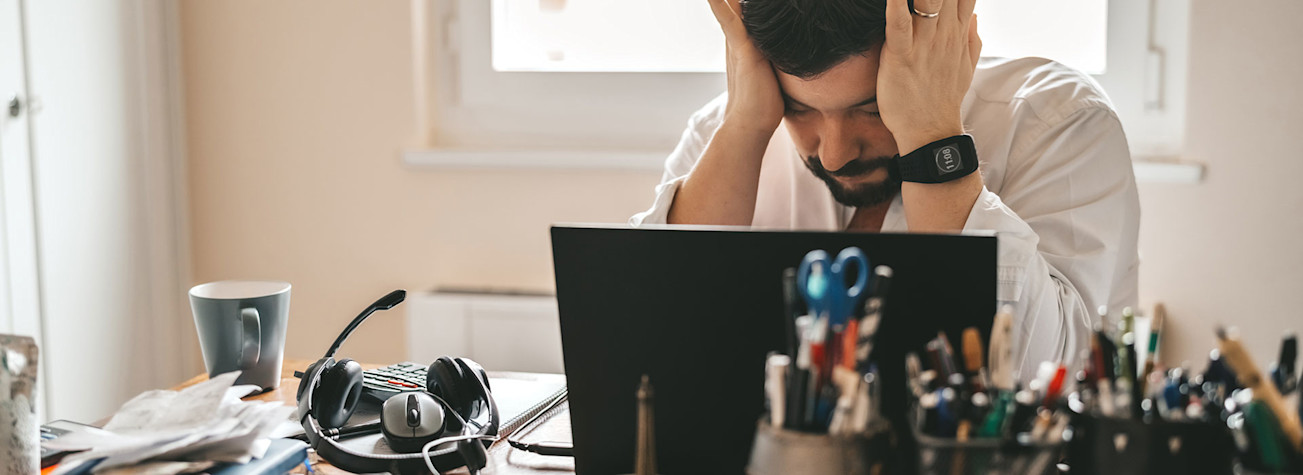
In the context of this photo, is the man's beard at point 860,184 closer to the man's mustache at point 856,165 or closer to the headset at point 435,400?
the man's mustache at point 856,165

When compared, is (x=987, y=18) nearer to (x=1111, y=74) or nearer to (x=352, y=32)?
(x=1111, y=74)

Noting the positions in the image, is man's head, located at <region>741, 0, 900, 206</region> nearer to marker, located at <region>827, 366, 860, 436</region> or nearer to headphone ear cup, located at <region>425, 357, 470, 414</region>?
headphone ear cup, located at <region>425, 357, 470, 414</region>

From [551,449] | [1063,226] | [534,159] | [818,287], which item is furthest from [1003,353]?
[534,159]

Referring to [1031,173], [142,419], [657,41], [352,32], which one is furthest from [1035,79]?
[352,32]

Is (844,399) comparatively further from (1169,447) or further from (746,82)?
(746,82)

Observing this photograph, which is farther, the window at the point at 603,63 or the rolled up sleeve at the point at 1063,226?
the window at the point at 603,63

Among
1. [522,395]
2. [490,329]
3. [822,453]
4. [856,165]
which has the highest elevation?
[856,165]

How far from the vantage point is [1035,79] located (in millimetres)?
1409

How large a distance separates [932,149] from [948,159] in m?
0.02

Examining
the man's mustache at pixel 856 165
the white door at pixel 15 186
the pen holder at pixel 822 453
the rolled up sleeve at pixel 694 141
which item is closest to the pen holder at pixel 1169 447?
the pen holder at pixel 822 453

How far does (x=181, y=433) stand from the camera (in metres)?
0.79

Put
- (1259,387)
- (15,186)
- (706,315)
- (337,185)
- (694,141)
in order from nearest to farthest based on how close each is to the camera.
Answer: (1259,387)
(706,315)
(694,141)
(15,186)
(337,185)

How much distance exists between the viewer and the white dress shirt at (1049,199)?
1.08 m

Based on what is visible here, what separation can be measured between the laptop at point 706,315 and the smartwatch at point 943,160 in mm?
502
